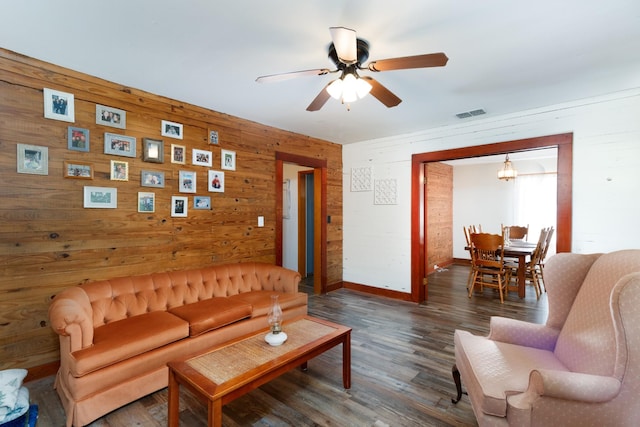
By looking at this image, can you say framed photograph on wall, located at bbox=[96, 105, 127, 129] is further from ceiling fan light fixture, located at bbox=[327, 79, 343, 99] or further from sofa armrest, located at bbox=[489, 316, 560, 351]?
sofa armrest, located at bbox=[489, 316, 560, 351]

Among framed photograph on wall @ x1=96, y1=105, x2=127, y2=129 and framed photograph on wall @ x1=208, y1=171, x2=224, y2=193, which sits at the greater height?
framed photograph on wall @ x1=96, y1=105, x2=127, y2=129

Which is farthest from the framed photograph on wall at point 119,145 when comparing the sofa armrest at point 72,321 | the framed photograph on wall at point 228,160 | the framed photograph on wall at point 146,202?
the sofa armrest at point 72,321

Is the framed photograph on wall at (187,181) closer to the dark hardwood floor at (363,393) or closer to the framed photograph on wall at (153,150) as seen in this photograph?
the framed photograph on wall at (153,150)

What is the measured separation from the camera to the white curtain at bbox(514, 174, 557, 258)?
621 centimetres

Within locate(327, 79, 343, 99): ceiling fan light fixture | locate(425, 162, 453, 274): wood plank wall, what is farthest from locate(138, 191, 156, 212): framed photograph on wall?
locate(425, 162, 453, 274): wood plank wall

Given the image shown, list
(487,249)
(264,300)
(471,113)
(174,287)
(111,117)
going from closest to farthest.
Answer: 1. (111,117)
2. (174,287)
3. (264,300)
4. (471,113)
5. (487,249)

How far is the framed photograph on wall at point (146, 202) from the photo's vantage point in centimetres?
290

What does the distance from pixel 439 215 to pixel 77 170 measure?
6.52 metres

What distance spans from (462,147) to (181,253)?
375 centimetres

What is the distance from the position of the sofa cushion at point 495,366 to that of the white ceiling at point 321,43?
2061mm

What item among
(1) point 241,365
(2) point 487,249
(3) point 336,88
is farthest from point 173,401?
(2) point 487,249

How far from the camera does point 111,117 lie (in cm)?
272

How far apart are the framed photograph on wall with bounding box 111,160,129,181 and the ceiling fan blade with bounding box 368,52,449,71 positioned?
2394 millimetres

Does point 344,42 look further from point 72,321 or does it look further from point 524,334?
point 72,321
